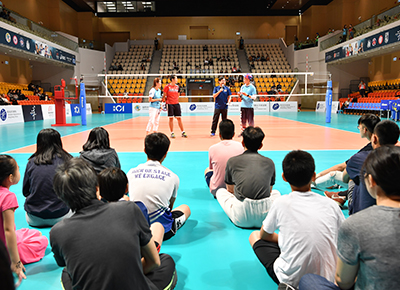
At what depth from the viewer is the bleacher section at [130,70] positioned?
28.0 m

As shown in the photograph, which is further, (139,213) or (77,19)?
(77,19)

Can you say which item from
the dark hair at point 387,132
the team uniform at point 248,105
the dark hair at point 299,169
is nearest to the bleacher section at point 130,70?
the team uniform at point 248,105

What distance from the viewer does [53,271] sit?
2.49 m

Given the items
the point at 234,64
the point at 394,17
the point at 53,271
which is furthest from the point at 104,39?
the point at 53,271

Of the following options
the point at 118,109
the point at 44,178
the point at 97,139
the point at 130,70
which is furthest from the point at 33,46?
the point at 44,178

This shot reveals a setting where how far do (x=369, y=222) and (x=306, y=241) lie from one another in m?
0.63

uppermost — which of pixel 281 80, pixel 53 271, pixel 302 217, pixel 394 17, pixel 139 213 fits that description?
pixel 394 17

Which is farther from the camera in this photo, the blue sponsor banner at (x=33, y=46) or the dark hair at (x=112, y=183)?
the blue sponsor banner at (x=33, y=46)

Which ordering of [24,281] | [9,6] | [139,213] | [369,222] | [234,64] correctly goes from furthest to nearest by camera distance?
[234,64] < [9,6] < [24,281] < [139,213] < [369,222]

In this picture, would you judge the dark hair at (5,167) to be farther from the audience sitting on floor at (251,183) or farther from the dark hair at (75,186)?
the audience sitting on floor at (251,183)

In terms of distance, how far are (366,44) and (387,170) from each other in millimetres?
21777

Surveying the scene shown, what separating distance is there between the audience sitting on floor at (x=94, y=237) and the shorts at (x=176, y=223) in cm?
140

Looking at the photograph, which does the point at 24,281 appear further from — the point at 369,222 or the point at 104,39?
the point at 104,39

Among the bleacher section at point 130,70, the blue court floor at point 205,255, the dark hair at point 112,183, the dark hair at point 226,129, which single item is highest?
the bleacher section at point 130,70
